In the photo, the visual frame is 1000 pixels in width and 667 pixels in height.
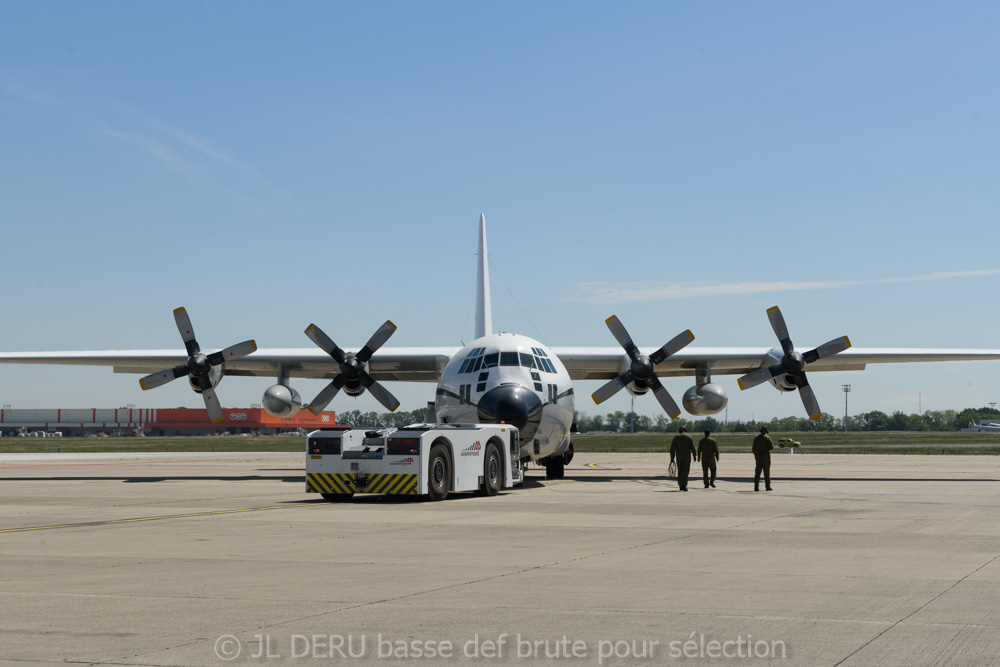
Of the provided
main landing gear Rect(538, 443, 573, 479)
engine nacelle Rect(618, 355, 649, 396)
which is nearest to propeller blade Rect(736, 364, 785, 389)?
engine nacelle Rect(618, 355, 649, 396)

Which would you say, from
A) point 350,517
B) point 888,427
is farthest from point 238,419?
point 350,517

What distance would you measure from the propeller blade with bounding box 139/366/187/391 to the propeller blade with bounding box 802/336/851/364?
20369 millimetres

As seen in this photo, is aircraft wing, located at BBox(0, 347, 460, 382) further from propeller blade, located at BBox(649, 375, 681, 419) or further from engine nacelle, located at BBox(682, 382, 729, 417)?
engine nacelle, located at BBox(682, 382, 729, 417)

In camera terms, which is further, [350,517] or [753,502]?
[753,502]

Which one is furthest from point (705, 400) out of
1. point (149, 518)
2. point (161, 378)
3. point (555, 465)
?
point (149, 518)

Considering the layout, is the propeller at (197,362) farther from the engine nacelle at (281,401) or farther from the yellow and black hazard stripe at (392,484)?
the yellow and black hazard stripe at (392,484)

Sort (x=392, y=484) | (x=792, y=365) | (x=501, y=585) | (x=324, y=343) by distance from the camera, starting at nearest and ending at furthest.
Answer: (x=501, y=585) < (x=392, y=484) < (x=792, y=365) < (x=324, y=343)

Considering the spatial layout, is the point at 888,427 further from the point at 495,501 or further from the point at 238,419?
the point at 495,501

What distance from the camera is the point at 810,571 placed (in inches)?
409

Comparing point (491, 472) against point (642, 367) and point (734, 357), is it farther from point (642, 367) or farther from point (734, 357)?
point (734, 357)

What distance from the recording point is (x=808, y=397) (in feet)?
108

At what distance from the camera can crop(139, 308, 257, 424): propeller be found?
1288 inches

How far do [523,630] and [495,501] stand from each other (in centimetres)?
1374

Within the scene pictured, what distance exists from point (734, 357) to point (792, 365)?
3.23m
